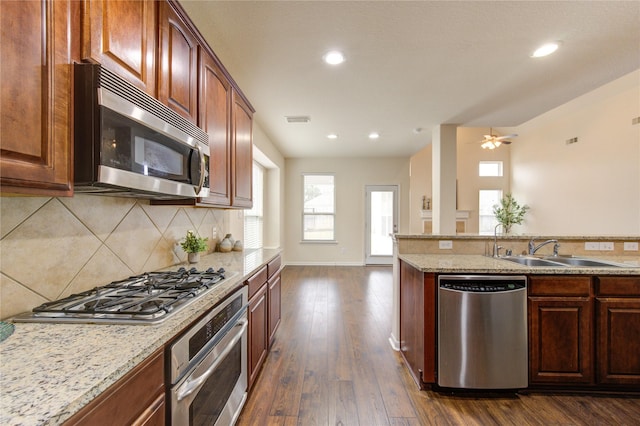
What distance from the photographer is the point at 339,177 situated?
6926mm

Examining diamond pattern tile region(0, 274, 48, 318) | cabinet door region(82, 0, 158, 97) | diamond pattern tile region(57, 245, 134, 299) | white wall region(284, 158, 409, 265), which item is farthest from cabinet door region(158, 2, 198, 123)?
white wall region(284, 158, 409, 265)

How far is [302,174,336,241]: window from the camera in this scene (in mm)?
6930

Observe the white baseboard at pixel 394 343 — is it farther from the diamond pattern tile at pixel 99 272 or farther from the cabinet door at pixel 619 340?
the diamond pattern tile at pixel 99 272

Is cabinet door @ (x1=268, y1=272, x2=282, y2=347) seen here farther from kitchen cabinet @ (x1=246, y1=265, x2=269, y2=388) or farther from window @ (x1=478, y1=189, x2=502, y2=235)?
window @ (x1=478, y1=189, x2=502, y2=235)

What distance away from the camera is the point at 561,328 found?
6.62 ft

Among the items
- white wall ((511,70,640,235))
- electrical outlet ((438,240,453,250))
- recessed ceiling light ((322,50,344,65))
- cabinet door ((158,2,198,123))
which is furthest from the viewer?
white wall ((511,70,640,235))

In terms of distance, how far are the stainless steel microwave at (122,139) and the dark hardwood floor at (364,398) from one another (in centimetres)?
163

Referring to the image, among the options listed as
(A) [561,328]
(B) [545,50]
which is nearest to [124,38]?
(B) [545,50]

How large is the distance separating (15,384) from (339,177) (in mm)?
6519

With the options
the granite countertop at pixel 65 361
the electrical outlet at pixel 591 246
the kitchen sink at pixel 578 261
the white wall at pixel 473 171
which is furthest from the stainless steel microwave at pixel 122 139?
the white wall at pixel 473 171

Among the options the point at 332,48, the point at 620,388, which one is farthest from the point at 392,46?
the point at 620,388

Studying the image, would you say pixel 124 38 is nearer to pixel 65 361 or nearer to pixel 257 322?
pixel 65 361

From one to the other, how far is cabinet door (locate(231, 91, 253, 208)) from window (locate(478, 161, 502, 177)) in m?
8.39

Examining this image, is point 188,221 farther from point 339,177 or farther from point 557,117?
point 557,117
